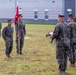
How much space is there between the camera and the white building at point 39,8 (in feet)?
223

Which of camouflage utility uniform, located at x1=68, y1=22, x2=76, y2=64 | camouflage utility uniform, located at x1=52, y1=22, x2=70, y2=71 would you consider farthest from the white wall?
camouflage utility uniform, located at x1=52, y1=22, x2=70, y2=71

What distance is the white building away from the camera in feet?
223

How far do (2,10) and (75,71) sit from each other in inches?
2445

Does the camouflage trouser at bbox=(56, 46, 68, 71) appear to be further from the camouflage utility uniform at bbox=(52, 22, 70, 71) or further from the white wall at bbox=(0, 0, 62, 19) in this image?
the white wall at bbox=(0, 0, 62, 19)

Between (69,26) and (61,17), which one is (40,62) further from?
(61,17)

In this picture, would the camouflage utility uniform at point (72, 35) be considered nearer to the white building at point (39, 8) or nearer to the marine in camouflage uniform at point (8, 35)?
the marine in camouflage uniform at point (8, 35)

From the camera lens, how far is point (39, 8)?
2731 inches

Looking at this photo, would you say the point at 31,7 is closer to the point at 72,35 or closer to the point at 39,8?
the point at 39,8

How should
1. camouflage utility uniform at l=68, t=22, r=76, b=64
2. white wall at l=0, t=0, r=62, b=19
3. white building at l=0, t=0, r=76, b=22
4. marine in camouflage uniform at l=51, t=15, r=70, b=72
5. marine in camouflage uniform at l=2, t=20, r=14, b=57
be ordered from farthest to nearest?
1. white wall at l=0, t=0, r=62, b=19
2. white building at l=0, t=0, r=76, b=22
3. marine in camouflage uniform at l=2, t=20, r=14, b=57
4. camouflage utility uniform at l=68, t=22, r=76, b=64
5. marine in camouflage uniform at l=51, t=15, r=70, b=72

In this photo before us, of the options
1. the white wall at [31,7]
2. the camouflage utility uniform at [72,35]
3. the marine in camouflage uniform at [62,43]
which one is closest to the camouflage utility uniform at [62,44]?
the marine in camouflage uniform at [62,43]

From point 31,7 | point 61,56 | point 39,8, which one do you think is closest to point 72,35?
point 61,56

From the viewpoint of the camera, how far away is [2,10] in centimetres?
7169

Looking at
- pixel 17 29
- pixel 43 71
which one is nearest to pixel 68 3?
pixel 17 29

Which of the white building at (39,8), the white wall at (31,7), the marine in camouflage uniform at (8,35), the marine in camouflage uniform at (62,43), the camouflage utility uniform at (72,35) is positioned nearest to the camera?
the marine in camouflage uniform at (62,43)
